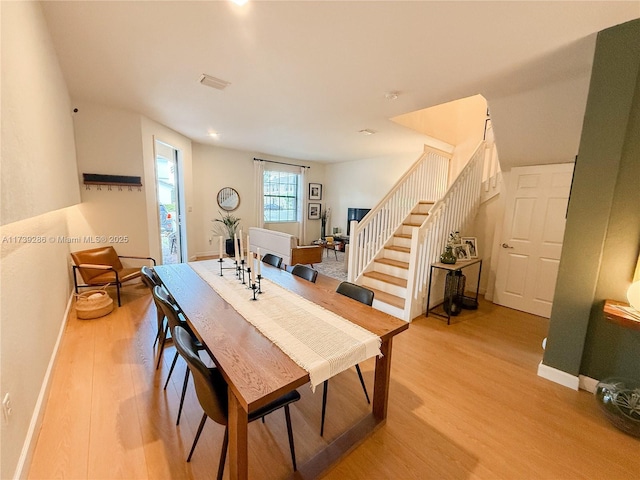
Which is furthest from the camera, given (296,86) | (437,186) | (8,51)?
(437,186)

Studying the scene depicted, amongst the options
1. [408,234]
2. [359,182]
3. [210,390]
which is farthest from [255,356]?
[359,182]

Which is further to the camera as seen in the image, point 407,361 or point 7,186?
point 407,361

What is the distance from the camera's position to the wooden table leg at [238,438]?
1073mm

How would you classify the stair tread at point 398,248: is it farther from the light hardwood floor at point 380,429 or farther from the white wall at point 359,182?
the white wall at point 359,182

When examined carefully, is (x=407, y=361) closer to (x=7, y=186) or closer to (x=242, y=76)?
(x=7, y=186)

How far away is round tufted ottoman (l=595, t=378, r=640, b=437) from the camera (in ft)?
5.46

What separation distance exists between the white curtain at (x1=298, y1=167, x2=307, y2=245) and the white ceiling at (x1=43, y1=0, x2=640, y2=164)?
392cm

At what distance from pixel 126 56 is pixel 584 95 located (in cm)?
415

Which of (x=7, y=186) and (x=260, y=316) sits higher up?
(x=7, y=186)

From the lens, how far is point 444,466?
1.45 metres

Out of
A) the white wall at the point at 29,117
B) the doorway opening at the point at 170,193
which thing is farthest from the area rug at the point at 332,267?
A: the white wall at the point at 29,117

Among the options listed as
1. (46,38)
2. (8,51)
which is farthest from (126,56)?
(8,51)

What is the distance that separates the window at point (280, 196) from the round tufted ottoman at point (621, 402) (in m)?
6.66

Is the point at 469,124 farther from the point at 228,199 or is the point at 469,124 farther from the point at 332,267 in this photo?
the point at 228,199
